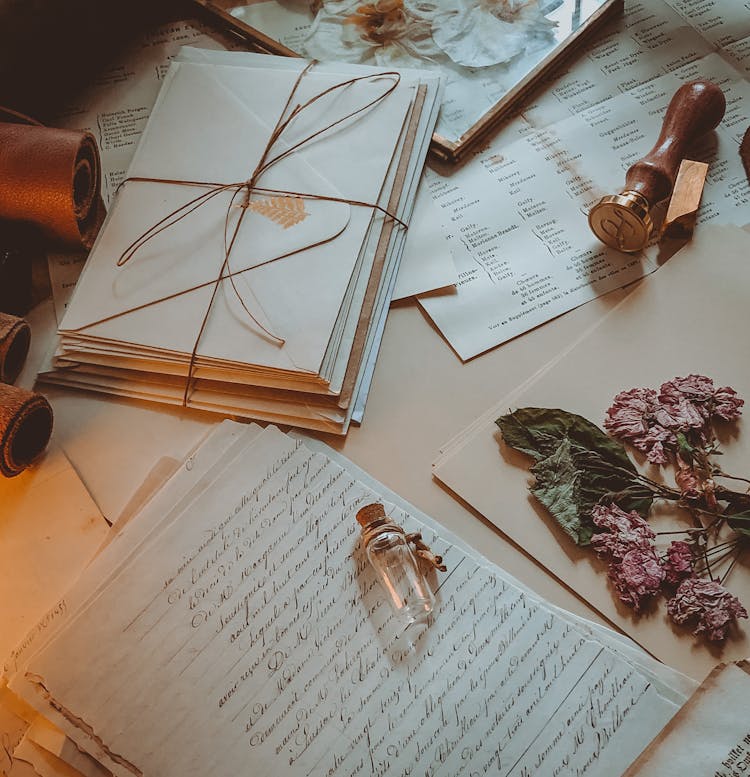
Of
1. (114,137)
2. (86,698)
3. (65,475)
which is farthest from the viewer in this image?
(114,137)

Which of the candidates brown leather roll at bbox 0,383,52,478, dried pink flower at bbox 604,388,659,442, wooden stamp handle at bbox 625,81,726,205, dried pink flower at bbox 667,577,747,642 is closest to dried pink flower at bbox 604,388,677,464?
dried pink flower at bbox 604,388,659,442

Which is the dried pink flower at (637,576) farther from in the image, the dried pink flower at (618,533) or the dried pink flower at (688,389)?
the dried pink flower at (688,389)

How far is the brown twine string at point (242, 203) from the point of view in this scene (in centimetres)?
82

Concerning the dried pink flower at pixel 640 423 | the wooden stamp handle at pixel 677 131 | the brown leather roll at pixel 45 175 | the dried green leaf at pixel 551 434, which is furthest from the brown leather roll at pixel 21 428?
the wooden stamp handle at pixel 677 131

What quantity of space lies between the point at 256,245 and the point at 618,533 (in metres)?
0.47

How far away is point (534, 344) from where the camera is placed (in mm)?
832

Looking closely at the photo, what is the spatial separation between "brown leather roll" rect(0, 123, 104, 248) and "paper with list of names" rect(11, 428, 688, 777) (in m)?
0.35

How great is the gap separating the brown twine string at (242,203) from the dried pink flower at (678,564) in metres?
0.41

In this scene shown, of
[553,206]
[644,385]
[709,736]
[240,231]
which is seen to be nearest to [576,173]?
[553,206]

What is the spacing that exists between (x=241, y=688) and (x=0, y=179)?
57 cm

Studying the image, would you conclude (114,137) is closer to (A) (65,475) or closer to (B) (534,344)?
(A) (65,475)

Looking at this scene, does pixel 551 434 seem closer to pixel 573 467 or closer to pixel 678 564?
pixel 573 467

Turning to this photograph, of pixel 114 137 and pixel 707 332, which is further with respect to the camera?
pixel 114 137

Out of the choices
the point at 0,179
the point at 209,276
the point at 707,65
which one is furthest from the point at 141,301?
the point at 707,65
